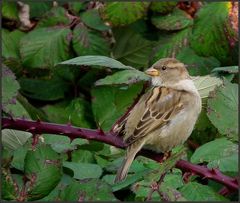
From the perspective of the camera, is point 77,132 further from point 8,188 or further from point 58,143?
point 58,143

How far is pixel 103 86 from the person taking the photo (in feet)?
11.0

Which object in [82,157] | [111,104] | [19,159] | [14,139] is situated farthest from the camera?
[111,104]

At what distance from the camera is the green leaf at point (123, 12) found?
3555 mm

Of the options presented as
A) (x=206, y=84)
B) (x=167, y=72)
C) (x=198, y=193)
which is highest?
(x=206, y=84)

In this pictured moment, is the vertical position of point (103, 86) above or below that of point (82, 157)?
below

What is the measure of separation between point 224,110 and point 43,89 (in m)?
1.99

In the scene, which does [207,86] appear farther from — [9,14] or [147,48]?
[9,14]

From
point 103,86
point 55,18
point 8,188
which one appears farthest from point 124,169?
point 55,18

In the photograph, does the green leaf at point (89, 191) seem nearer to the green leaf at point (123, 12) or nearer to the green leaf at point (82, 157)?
the green leaf at point (82, 157)

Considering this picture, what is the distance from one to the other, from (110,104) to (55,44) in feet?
1.99

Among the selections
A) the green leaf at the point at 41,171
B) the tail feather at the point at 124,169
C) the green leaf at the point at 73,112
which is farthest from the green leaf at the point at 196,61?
the green leaf at the point at 41,171

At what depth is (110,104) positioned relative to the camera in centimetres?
325

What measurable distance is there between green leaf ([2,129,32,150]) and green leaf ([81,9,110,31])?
4.71ft

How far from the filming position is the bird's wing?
2.52 m
